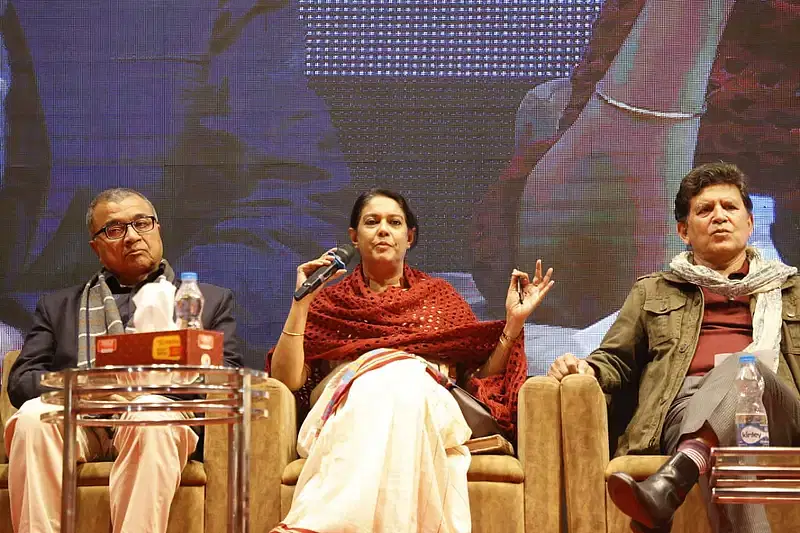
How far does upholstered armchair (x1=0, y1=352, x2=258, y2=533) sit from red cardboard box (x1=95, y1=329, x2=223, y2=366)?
868 mm

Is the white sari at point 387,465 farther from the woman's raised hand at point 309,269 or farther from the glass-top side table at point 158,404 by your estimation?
the glass-top side table at point 158,404

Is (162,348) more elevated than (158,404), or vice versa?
(162,348)

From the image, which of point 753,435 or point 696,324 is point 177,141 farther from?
point 753,435

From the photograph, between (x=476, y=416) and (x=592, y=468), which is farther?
(x=476, y=416)

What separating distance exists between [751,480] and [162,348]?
57.1 inches

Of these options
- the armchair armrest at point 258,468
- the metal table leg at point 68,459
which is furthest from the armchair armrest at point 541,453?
the metal table leg at point 68,459

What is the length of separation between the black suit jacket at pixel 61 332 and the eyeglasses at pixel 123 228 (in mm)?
230

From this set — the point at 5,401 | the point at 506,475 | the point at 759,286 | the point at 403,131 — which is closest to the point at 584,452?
the point at 506,475

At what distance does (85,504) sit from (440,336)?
1.24 meters

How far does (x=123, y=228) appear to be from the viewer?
380 cm

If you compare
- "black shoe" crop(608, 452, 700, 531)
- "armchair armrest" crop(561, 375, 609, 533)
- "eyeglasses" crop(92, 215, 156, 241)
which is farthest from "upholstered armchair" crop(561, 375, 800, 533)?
"eyeglasses" crop(92, 215, 156, 241)

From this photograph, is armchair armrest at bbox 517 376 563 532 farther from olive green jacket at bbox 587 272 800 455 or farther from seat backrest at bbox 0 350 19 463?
seat backrest at bbox 0 350 19 463

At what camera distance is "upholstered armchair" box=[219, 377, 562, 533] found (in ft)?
10.8

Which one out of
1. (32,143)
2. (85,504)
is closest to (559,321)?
(85,504)
